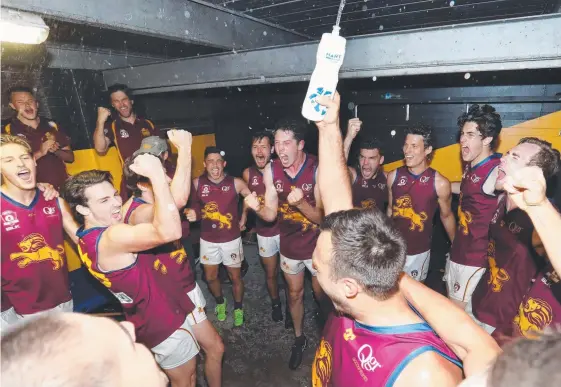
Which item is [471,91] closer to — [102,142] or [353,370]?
[353,370]

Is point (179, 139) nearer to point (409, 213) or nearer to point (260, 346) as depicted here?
point (260, 346)

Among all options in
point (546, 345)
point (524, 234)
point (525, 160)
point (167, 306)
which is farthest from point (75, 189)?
point (525, 160)

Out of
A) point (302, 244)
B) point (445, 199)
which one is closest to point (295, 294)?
point (302, 244)

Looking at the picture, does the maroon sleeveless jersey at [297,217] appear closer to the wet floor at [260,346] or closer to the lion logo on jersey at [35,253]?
the wet floor at [260,346]

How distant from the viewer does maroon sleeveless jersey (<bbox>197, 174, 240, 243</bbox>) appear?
4.82 metres

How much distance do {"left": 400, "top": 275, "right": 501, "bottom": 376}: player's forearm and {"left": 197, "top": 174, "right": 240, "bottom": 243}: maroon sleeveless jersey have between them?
3339mm

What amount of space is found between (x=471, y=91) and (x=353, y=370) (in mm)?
5313

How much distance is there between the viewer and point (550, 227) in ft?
5.00

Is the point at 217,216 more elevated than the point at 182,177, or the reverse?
the point at 182,177

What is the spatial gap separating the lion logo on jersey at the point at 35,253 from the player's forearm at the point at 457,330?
316 cm

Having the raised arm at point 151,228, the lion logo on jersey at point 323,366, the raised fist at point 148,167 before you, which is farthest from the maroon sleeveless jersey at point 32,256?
the lion logo on jersey at point 323,366

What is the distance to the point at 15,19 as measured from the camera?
2350 mm

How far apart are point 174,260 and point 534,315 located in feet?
8.93

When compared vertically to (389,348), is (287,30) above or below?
above
